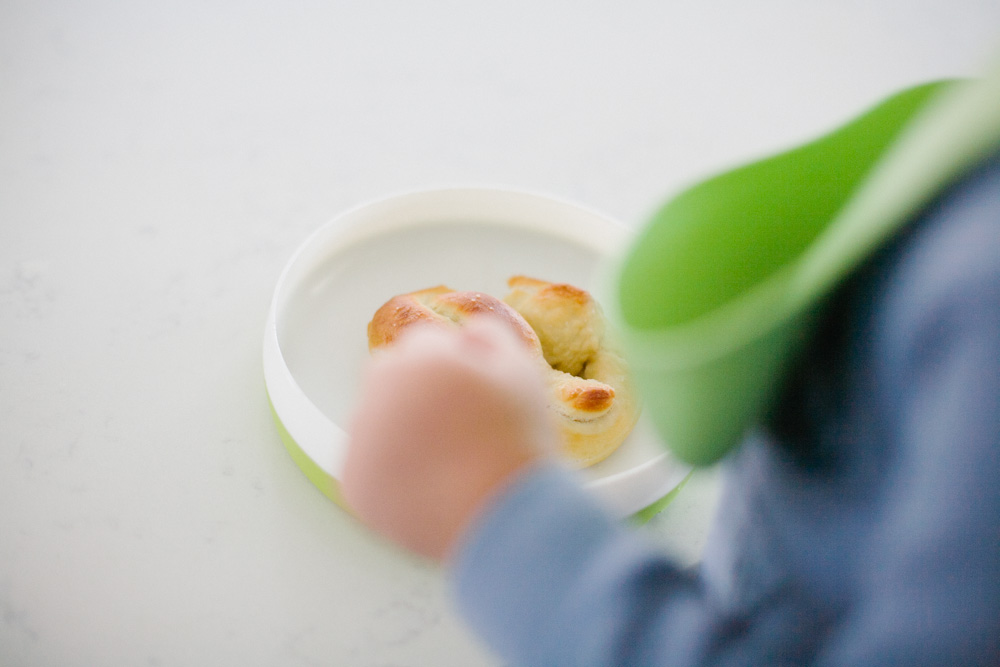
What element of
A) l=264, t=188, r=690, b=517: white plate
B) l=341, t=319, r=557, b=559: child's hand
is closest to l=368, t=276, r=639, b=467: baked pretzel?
l=264, t=188, r=690, b=517: white plate

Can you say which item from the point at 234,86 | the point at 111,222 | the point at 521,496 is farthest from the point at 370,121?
the point at 521,496

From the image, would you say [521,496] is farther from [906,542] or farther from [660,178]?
[660,178]

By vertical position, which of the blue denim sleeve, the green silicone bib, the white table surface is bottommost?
the white table surface

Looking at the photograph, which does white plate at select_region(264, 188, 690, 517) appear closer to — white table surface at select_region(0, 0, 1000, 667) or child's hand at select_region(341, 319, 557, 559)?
white table surface at select_region(0, 0, 1000, 667)

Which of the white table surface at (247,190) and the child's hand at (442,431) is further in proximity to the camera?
the white table surface at (247,190)

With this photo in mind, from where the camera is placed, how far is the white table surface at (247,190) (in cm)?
44

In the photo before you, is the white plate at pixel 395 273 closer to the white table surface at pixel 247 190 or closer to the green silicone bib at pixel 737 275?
the white table surface at pixel 247 190

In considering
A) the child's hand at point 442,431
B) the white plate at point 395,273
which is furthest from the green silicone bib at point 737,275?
the white plate at point 395,273

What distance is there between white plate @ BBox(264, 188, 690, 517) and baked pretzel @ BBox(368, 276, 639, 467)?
0.02 metres

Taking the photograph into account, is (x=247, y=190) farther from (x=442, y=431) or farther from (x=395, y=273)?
(x=442, y=431)

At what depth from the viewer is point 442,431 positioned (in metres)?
0.26

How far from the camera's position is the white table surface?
44 cm

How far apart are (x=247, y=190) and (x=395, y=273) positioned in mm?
182

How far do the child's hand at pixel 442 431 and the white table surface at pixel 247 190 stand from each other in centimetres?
17
